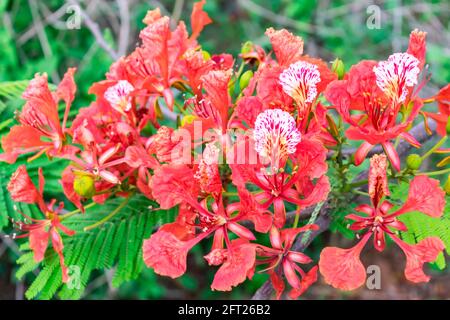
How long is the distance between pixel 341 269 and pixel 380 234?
0.37 ft

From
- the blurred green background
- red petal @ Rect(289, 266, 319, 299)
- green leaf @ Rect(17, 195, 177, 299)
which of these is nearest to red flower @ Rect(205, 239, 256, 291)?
red petal @ Rect(289, 266, 319, 299)

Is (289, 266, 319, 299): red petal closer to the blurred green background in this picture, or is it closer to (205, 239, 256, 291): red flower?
(205, 239, 256, 291): red flower

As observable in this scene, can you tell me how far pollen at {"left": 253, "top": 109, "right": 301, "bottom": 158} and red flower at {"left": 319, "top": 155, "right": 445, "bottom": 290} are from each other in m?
0.17

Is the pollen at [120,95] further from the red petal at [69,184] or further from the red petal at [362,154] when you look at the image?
the red petal at [362,154]

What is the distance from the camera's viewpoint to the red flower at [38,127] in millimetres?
1576

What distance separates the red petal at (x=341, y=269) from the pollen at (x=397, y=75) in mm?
346

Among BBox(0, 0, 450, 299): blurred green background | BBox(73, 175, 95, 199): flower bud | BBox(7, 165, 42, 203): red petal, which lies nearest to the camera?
BBox(73, 175, 95, 199): flower bud

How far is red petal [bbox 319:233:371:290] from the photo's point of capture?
125cm

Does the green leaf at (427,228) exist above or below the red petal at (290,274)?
above

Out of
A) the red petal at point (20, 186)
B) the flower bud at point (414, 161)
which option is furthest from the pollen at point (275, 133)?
the red petal at point (20, 186)

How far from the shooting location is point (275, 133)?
1237mm

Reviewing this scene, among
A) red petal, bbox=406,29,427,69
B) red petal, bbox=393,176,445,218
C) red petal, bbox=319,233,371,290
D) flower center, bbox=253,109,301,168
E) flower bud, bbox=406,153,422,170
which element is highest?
red petal, bbox=406,29,427,69

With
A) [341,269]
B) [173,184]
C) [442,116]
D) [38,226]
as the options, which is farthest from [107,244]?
[442,116]

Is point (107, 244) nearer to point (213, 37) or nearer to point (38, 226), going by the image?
point (38, 226)
